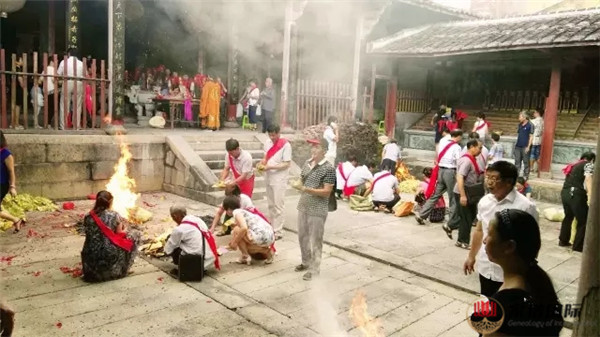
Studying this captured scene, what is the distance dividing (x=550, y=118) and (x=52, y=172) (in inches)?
475

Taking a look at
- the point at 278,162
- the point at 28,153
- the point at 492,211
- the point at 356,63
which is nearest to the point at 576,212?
the point at 492,211

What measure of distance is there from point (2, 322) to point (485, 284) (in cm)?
343

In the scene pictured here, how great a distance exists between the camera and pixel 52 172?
8898 mm

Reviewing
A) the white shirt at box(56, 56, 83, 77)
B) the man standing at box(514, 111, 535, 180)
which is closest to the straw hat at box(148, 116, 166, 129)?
the white shirt at box(56, 56, 83, 77)

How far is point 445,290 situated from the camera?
5.62 m

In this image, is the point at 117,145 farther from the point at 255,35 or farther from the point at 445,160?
the point at 255,35

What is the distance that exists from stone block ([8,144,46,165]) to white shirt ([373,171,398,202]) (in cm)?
672

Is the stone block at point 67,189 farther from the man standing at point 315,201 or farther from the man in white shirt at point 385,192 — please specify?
the man in white shirt at point 385,192

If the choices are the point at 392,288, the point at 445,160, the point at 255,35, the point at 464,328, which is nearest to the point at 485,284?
the point at 464,328

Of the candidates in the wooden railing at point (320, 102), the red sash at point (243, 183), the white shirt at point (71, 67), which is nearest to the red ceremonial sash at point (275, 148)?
the red sash at point (243, 183)

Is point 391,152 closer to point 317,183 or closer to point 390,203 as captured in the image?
point 390,203

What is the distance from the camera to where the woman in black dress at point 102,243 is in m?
5.16

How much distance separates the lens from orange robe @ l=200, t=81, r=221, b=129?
13633 mm

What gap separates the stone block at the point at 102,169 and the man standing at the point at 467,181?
22.7 feet
